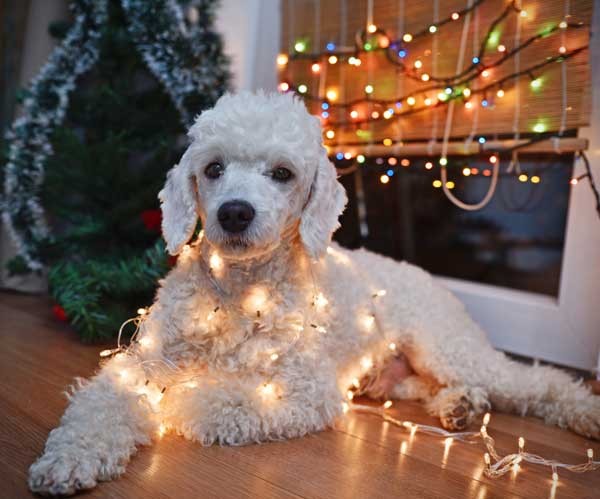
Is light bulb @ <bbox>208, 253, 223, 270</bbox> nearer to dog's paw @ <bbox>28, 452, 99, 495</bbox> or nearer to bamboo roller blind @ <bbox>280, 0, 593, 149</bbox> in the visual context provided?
dog's paw @ <bbox>28, 452, 99, 495</bbox>

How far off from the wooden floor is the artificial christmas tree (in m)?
0.98

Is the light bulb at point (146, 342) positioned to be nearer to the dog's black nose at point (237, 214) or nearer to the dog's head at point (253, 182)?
the dog's head at point (253, 182)

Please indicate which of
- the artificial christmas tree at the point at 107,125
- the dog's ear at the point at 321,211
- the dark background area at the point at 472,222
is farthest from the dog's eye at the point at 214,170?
the dark background area at the point at 472,222

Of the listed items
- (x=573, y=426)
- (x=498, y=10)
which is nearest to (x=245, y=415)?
(x=573, y=426)

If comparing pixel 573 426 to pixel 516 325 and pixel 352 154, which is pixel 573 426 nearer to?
pixel 516 325

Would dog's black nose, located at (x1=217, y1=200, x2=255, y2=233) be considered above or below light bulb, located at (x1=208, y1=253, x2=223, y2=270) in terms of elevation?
above

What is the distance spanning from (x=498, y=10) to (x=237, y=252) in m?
1.51

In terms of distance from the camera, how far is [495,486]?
4.60 feet

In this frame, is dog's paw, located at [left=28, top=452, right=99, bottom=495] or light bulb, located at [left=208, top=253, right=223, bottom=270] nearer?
dog's paw, located at [left=28, top=452, right=99, bottom=495]

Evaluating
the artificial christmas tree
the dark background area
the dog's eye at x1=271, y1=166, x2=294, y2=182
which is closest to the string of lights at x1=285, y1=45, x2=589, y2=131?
the dark background area

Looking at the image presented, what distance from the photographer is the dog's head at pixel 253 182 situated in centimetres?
144

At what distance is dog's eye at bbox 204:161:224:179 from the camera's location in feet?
5.10

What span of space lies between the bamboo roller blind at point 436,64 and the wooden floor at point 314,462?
45.6 inches

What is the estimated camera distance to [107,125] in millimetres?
2789
